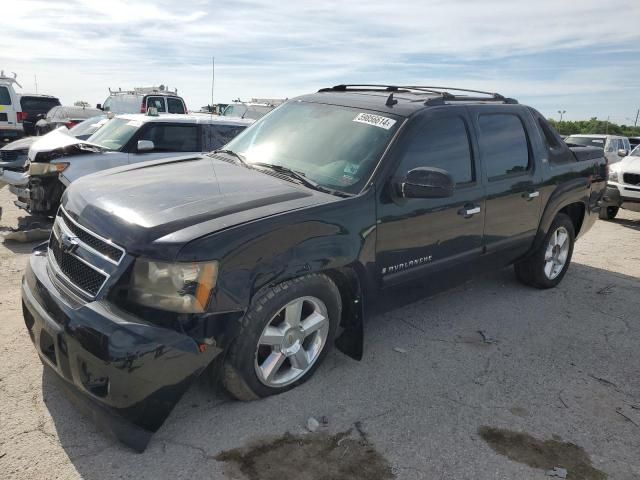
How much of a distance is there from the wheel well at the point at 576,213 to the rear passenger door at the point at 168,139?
188 inches

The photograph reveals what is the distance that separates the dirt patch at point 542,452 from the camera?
2.75 meters

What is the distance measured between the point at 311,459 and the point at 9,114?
703 inches

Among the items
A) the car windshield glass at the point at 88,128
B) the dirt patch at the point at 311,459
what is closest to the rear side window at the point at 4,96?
the car windshield glass at the point at 88,128

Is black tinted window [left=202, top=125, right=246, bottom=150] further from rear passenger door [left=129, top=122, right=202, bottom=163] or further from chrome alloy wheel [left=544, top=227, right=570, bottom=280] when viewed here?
chrome alloy wheel [left=544, top=227, right=570, bottom=280]

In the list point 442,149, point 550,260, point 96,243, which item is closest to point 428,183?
point 442,149

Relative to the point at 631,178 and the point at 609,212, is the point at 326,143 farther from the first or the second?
the point at 609,212

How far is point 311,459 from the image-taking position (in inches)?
106

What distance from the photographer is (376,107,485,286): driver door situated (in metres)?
3.48

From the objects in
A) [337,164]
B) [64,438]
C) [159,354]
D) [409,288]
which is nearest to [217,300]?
[159,354]

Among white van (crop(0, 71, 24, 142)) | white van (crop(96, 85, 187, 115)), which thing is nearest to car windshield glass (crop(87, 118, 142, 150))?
white van (crop(96, 85, 187, 115))

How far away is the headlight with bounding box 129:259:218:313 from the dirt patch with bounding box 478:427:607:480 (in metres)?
1.72

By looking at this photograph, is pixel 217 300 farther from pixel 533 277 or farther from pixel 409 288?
pixel 533 277

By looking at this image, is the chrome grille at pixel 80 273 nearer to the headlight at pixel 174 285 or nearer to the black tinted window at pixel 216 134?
the headlight at pixel 174 285

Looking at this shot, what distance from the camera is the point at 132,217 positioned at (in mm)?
2781
